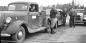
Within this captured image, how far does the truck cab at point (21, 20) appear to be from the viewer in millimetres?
7148

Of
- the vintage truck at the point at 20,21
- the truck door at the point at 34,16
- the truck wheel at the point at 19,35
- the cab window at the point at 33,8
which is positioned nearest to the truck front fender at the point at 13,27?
the vintage truck at the point at 20,21

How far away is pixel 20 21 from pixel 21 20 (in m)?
0.34

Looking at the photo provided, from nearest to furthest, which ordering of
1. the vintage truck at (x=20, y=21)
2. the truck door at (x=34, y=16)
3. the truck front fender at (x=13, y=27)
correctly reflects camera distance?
the truck front fender at (x=13, y=27)
the vintage truck at (x=20, y=21)
the truck door at (x=34, y=16)

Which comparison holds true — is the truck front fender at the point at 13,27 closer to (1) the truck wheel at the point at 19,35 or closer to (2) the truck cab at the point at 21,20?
(2) the truck cab at the point at 21,20

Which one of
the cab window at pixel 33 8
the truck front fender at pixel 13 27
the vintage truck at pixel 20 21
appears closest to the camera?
the truck front fender at pixel 13 27

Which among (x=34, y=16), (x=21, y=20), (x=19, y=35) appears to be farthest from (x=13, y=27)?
(x=34, y=16)

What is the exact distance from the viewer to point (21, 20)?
317 inches

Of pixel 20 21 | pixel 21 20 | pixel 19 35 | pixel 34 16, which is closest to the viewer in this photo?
pixel 19 35

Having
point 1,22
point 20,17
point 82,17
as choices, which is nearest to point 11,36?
point 1,22

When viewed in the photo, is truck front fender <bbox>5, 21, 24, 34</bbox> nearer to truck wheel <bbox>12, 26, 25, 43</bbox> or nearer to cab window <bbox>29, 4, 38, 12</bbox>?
truck wheel <bbox>12, 26, 25, 43</bbox>

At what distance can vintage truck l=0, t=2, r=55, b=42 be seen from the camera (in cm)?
715

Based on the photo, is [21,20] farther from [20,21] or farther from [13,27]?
[13,27]

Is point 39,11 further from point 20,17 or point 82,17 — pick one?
point 82,17

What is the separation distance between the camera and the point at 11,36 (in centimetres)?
710
